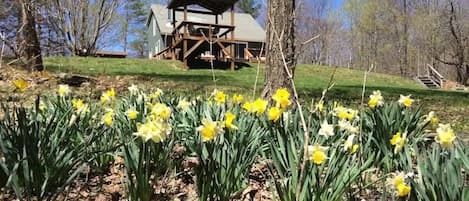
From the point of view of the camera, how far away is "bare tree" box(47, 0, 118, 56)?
2208 centimetres

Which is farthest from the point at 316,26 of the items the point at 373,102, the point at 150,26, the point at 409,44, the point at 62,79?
the point at 373,102

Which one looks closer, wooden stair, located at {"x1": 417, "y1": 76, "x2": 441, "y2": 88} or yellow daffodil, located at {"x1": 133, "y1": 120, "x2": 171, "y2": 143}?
yellow daffodil, located at {"x1": 133, "y1": 120, "x2": 171, "y2": 143}

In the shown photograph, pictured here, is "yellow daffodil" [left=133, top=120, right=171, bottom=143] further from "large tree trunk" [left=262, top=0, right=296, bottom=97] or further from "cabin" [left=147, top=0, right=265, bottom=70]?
"cabin" [left=147, top=0, right=265, bottom=70]

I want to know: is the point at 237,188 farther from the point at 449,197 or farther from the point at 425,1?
the point at 425,1

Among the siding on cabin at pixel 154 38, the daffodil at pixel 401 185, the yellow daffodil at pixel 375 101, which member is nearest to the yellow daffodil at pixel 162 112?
the daffodil at pixel 401 185

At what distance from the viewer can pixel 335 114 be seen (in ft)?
8.27

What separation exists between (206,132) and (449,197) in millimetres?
895

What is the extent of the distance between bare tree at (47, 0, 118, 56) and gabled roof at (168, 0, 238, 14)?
770 cm

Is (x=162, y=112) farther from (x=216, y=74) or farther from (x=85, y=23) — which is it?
(x=85, y=23)

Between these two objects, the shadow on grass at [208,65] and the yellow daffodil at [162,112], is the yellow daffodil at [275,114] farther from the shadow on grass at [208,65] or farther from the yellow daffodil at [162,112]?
the shadow on grass at [208,65]

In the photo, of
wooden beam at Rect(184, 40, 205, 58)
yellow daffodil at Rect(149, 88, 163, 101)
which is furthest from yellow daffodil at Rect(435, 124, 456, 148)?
wooden beam at Rect(184, 40, 205, 58)

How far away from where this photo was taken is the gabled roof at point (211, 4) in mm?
16219

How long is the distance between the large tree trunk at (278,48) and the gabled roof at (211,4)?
12.2 metres

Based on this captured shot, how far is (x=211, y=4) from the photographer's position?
56.2 ft
